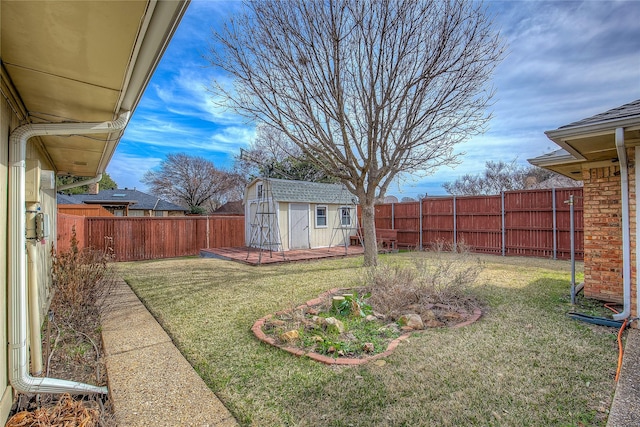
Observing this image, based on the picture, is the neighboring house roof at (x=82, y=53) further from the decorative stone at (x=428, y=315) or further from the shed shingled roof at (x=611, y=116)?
Result: the shed shingled roof at (x=611, y=116)

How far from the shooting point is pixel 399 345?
3.48m

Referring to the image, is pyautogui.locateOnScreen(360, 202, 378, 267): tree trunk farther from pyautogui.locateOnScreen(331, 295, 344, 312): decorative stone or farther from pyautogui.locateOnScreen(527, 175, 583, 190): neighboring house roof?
pyautogui.locateOnScreen(527, 175, 583, 190): neighboring house roof

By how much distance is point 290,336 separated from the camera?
363 cm

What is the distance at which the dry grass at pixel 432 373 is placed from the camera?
2.29 meters

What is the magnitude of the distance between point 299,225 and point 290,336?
9.27 metres

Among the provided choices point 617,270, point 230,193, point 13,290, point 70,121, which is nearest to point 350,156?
point 617,270

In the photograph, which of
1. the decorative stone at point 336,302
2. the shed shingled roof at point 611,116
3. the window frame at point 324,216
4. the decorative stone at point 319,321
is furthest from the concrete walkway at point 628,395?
the window frame at point 324,216

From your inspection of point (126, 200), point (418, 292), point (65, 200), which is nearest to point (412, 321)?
point (418, 292)

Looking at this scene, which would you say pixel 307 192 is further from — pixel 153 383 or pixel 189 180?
pixel 189 180

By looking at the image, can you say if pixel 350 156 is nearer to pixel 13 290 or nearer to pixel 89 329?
pixel 89 329

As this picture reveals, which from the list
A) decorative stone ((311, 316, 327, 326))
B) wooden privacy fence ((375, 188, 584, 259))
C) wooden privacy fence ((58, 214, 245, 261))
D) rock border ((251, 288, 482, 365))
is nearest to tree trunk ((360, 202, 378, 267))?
rock border ((251, 288, 482, 365))

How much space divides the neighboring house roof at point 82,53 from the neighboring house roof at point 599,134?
14.8ft

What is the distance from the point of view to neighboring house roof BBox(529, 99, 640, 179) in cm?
358

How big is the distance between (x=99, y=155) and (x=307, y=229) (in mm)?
8823
